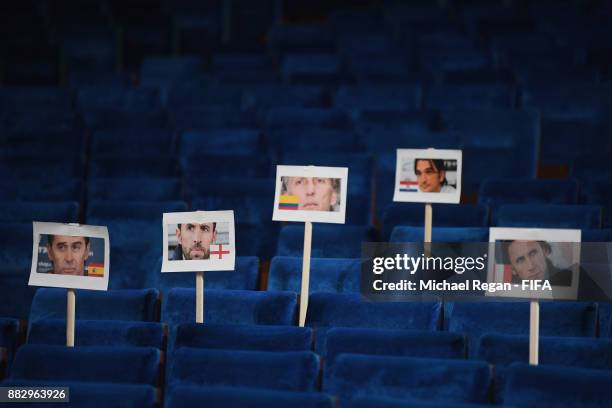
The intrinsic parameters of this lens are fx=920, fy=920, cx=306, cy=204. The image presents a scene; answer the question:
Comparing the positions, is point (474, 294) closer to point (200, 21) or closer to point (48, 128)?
point (48, 128)

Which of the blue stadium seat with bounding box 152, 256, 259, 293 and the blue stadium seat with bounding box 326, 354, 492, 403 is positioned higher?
the blue stadium seat with bounding box 152, 256, 259, 293

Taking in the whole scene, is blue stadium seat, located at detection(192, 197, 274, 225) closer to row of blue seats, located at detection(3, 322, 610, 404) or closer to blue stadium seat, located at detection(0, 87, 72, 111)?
row of blue seats, located at detection(3, 322, 610, 404)

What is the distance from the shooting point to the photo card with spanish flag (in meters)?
1.02

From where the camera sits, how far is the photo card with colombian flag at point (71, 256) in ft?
3.10

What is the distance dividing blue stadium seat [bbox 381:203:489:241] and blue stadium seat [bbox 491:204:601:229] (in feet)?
0.10

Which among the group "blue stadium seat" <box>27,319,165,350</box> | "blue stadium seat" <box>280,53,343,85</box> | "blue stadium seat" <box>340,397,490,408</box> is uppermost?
"blue stadium seat" <box>280,53,343,85</box>

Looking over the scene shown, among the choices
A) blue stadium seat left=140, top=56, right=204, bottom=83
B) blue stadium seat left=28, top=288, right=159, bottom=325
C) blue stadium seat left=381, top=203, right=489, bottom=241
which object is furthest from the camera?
blue stadium seat left=140, top=56, right=204, bottom=83

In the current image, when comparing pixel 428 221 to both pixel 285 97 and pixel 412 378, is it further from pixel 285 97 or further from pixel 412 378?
pixel 285 97

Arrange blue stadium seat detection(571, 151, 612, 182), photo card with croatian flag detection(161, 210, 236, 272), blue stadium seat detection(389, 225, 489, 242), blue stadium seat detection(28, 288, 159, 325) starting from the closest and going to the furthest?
photo card with croatian flag detection(161, 210, 236, 272)
blue stadium seat detection(28, 288, 159, 325)
blue stadium seat detection(389, 225, 489, 242)
blue stadium seat detection(571, 151, 612, 182)

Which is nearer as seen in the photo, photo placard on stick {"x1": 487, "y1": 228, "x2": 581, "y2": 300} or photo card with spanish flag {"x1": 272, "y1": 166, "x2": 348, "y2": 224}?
photo placard on stick {"x1": 487, "y1": 228, "x2": 581, "y2": 300}

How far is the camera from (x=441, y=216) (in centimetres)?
130

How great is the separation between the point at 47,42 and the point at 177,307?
1665 millimetres

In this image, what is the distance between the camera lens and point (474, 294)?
92 cm

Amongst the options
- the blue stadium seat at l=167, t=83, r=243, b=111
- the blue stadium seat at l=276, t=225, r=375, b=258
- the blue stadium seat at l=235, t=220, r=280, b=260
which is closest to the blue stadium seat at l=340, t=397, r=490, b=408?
the blue stadium seat at l=276, t=225, r=375, b=258
